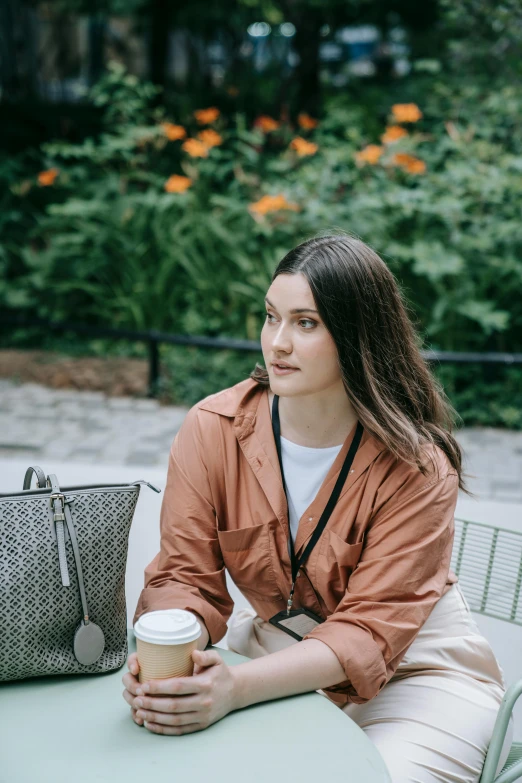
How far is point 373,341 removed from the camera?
193 cm

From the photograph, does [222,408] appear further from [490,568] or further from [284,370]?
[490,568]

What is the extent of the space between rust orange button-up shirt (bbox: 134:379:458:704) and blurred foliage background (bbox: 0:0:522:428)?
287cm

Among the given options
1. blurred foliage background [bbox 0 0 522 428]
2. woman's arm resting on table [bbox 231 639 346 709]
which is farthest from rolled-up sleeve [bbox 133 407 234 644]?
blurred foliage background [bbox 0 0 522 428]

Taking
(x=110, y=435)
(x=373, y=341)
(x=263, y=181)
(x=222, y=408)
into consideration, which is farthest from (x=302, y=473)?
(x=263, y=181)

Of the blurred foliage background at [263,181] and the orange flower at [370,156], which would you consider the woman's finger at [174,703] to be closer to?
the blurred foliage background at [263,181]

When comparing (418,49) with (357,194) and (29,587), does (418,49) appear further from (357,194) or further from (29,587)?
(29,587)

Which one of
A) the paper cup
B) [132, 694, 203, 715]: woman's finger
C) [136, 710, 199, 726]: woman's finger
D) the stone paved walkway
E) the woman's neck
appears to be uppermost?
the woman's neck

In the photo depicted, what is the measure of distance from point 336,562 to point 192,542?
0.31 meters

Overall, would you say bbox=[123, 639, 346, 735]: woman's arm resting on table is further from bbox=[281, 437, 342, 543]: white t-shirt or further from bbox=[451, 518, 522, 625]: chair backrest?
bbox=[451, 518, 522, 625]: chair backrest

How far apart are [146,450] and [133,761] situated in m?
4.08

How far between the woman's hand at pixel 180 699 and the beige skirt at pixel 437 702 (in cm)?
42

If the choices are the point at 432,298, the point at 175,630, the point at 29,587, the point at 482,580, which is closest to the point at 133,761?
the point at 175,630

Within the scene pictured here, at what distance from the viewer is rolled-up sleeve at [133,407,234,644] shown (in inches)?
74.1

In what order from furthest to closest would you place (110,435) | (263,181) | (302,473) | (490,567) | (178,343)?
(263,181) → (178,343) → (110,435) → (490,567) → (302,473)
